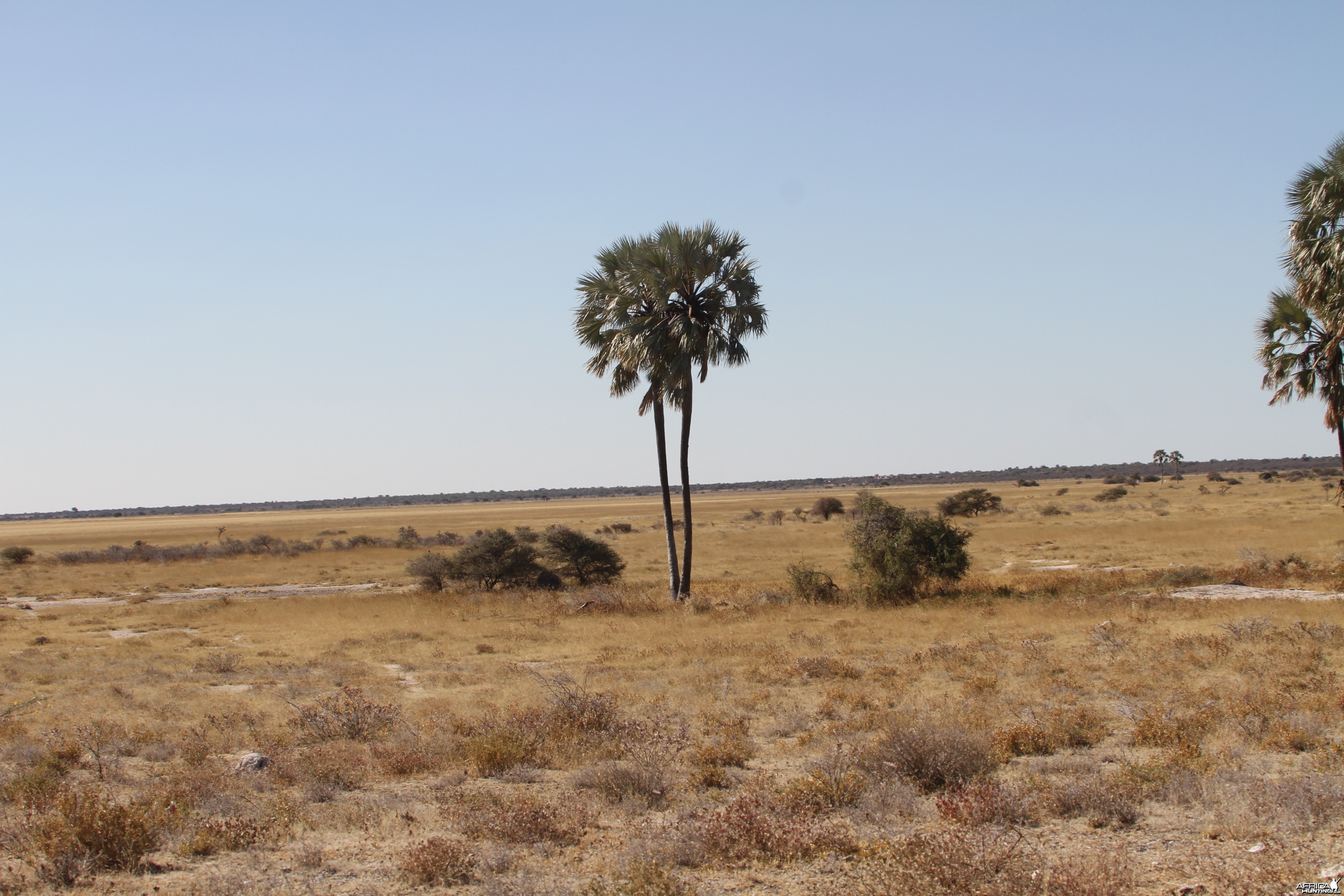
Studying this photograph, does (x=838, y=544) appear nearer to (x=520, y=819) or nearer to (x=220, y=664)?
(x=220, y=664)

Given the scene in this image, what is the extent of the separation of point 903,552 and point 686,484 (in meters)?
6.87

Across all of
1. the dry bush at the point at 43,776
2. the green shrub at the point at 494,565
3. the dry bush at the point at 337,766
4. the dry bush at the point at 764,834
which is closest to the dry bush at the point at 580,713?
the dry bush at the point at 337,766

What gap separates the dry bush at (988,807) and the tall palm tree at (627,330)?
59.8 feet

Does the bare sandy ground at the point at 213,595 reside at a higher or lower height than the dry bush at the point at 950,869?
lower

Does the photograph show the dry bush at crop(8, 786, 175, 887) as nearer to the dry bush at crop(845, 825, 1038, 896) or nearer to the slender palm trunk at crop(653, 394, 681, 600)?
the dry bush at crop(845, 825, 1038, 896)

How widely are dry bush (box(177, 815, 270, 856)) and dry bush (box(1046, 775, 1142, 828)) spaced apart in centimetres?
635

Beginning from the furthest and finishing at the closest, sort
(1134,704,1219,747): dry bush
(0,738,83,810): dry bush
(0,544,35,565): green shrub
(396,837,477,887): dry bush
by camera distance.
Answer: (0,544,35,565): green shrub, (1134,704,1219,747): dry bush, (0,738,83,810): dry bush, (396,837,477,887): dry bush

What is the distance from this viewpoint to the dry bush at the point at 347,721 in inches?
450

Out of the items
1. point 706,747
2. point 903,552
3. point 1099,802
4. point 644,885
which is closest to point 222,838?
point 644,885

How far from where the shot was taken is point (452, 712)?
13016mm

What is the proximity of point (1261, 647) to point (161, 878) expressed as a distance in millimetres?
15767

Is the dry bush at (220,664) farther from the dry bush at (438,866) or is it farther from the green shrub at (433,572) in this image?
the green shrub at (433,572)

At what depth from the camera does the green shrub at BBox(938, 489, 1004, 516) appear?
2992 inches

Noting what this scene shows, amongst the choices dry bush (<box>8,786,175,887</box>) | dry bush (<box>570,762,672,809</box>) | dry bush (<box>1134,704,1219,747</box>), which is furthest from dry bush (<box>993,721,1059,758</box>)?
dry bush (<box>8,786,175,887</box>)
